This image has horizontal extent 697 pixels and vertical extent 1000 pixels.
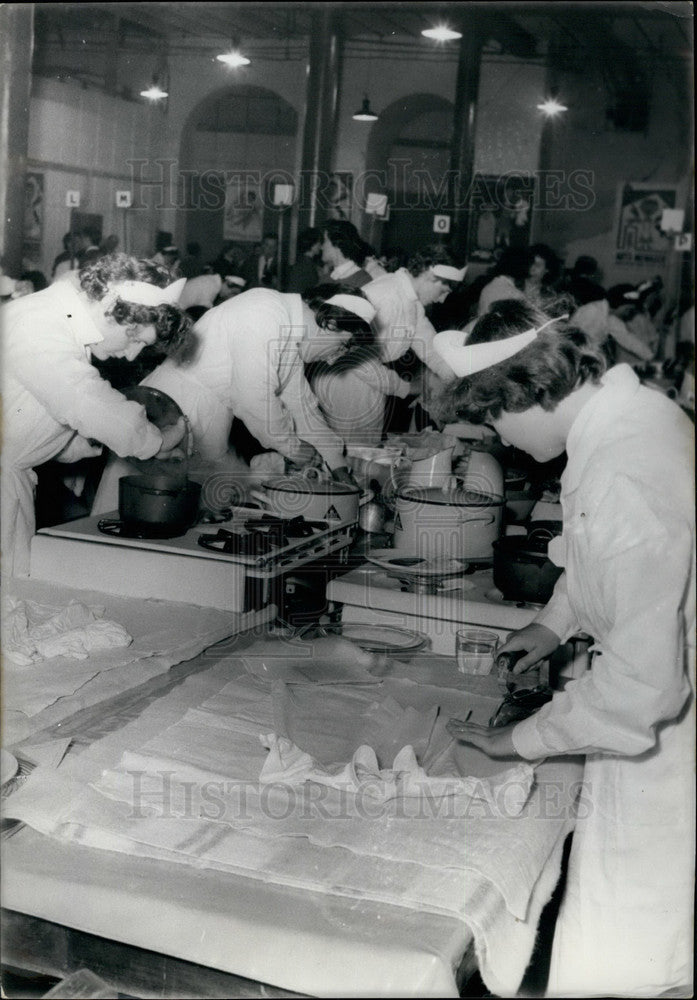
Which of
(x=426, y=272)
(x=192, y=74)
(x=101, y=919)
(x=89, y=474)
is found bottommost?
(x=101, y=919)

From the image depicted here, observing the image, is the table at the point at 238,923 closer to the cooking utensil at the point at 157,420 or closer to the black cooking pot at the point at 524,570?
the black cooking pot at the point at 524,570

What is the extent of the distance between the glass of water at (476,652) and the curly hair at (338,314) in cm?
178

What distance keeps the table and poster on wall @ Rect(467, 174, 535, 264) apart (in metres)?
5.47

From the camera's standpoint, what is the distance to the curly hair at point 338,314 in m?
3.31

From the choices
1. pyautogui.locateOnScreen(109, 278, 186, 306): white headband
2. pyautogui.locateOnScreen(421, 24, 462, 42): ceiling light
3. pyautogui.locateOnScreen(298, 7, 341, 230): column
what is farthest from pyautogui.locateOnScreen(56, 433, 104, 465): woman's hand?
pyautogui.locateOnScreen(421, 24, 462, 42): ceiling light

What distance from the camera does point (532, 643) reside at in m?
1.56

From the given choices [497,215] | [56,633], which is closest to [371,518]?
[56,633]

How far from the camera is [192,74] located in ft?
8.68

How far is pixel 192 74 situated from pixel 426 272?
167 cm

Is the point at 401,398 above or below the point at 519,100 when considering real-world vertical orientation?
below

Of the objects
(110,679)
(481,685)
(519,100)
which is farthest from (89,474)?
(519,100)

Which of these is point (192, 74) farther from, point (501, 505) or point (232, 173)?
point (501, 505)

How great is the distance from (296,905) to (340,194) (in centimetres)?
387

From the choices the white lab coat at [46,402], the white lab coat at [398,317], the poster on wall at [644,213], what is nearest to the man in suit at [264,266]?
the white lab coat at [398,317]
